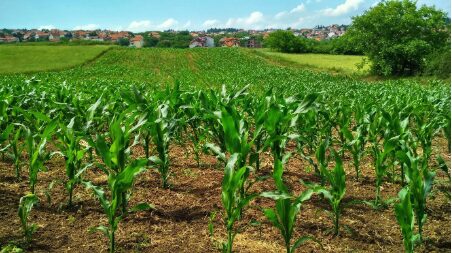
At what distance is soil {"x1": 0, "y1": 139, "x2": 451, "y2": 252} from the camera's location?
3.48 m

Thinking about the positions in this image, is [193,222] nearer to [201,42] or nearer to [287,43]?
[287,43]

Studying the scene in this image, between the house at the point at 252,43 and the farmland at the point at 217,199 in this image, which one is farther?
the house at the point at 252,43

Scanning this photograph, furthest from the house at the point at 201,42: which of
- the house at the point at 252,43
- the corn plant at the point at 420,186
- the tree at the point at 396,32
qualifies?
the corn plant at the point at 420,186

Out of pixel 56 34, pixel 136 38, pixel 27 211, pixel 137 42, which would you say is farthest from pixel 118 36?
pixel 27 211

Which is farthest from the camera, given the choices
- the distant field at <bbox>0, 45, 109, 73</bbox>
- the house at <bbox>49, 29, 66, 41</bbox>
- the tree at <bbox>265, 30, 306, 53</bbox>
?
the house at <bbox>49, 29, 66, 41</bbox>

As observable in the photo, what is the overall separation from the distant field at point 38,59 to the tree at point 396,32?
29.6m

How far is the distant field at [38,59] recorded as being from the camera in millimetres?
38938

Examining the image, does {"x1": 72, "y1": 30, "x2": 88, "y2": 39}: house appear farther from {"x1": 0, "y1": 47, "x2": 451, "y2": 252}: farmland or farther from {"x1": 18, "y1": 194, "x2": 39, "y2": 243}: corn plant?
{"x1": 18, "y1": 194, "x2": 39, "y2": 243}: corn plant

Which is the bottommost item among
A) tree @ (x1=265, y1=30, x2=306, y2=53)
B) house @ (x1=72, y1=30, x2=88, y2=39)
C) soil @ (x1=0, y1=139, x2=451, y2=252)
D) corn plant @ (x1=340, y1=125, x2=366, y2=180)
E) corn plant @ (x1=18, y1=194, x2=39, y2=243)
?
soil @ (x1=0, y1=139, x2=451, y2=252)

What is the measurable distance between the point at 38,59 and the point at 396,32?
38.7m

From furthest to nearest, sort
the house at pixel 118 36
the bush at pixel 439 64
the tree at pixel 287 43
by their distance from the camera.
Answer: the house at pixel 118 36, the tree at pixel 287 43, the bush at pixel 439 64

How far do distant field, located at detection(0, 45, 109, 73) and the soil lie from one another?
119ft

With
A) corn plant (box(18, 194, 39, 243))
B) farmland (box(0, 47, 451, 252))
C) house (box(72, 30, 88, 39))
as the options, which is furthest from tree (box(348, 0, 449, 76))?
house (box(72, 30, 88, 39))

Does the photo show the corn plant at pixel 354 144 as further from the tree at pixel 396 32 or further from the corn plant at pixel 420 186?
the tree at pixel 396 32
